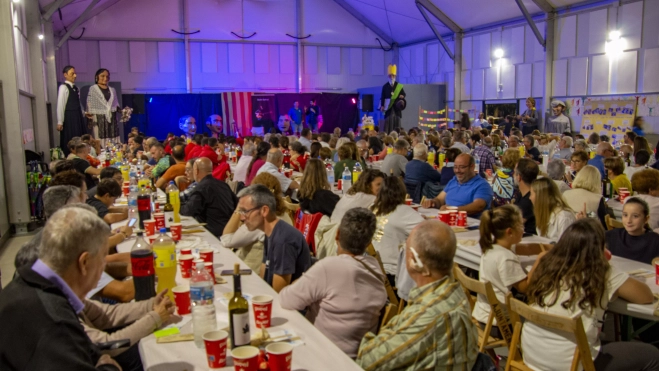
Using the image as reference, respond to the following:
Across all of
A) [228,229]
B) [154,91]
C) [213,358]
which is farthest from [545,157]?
[154,91]

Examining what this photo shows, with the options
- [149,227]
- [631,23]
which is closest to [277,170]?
[149,227]

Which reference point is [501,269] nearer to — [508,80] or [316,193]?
[316,193]

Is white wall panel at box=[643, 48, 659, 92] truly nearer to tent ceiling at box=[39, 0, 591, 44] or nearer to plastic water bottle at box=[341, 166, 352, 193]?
tent ceiling at box=[39, 0, 591, 44]

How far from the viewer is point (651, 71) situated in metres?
12.9

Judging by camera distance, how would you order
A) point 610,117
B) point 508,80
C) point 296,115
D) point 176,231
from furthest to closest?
1. point 296,115
2. point 508,80
3. point 610,117
4. point 176,231

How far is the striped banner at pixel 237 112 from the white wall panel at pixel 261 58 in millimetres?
1528

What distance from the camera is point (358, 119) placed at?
857 inches

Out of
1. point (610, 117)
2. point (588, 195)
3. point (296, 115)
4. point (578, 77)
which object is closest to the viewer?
point (588, 195)

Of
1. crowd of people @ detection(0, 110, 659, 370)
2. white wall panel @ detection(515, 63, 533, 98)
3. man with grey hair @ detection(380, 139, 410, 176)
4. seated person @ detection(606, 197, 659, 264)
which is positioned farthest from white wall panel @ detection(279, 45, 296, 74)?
seated person @ detection(606, 197, 659, 264)

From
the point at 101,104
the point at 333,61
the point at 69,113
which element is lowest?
the point at 69,113

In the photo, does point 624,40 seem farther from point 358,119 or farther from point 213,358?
point 213,358

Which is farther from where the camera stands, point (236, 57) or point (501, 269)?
point (236, 57)

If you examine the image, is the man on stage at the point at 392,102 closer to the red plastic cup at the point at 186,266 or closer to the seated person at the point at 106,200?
the seated person at the point at 106,200

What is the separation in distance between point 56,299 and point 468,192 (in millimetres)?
4547
